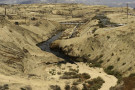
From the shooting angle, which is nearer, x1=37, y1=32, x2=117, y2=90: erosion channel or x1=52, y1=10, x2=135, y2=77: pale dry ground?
x1=37, y1=32, x2=117, y2=90: erosion channel

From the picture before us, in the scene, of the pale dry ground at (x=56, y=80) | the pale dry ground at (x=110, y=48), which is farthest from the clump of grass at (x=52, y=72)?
the pale dry ground at (x=110, y=48)

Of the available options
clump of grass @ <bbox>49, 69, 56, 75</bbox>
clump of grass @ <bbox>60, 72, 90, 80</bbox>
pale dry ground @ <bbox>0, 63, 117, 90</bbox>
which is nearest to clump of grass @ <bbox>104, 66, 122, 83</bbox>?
pale dry ground @ <bbox>0, 63, 117, 90</bbox>

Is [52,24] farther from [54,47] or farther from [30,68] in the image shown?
[30,68]

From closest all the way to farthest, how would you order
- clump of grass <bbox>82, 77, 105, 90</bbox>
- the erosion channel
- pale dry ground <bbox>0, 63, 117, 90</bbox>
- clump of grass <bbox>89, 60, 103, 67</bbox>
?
pale dry ground <bbox>0, 63, 117, 90</bbox> → clump of grass <bbox>82, 77, 105, 90</bbox> → the erosion channel → clump of grass <bbox>89, 60, 103, 67</bbox>

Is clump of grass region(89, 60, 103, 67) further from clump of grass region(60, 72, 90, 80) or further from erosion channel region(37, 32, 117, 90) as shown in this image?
clump of grass region(60, 72, 90, 80)

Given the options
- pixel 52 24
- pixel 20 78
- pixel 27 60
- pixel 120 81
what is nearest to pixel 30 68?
pixel 27 60

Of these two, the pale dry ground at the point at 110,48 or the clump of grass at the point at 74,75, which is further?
the pale dry ground at the point at 110,48

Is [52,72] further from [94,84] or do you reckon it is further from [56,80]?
[94,84]

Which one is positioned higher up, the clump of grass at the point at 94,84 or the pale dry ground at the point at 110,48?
the pale dry ground at the point at 110,48

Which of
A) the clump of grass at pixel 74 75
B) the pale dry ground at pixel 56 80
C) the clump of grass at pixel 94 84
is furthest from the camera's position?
the clump of grass at pixel 74 75

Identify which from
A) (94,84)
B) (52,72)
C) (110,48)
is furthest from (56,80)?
(110,48)

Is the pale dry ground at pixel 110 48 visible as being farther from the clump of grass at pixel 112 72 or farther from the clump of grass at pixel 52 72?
the clump of grass at pixel 52 72
